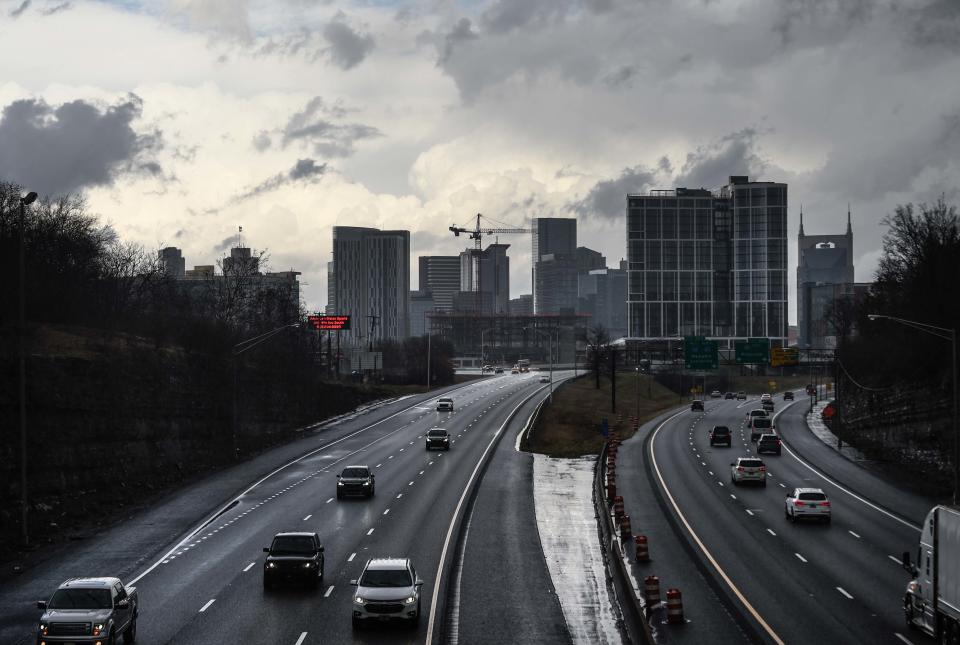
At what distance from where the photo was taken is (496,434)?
90.9 m

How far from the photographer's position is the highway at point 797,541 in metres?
28.1

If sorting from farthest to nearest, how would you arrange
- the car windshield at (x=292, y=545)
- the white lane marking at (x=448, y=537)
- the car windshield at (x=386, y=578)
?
1. the car windshield at (x=292, y=545)
2. the white lane marking at (x=448, y=537)
3. the car windshield at (x=386, y=578)

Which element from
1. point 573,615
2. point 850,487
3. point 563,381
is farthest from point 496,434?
point 563,381

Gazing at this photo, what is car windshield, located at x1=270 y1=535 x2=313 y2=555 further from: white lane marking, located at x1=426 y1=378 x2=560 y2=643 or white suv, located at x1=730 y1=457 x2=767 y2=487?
white suv, located at x1=730 y1=457 x2=767 y2=487

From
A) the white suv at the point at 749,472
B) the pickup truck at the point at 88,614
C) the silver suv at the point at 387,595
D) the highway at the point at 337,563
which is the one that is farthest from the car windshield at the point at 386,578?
the white suv at the point at 749,472

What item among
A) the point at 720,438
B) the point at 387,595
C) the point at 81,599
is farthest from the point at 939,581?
the point at 720,438

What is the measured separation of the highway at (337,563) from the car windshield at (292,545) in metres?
1.08

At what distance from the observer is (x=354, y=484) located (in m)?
53.6

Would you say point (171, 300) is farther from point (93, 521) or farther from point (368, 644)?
point (368, 644)

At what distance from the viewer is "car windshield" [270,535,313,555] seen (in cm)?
3225

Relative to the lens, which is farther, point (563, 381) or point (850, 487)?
point (563, 381)

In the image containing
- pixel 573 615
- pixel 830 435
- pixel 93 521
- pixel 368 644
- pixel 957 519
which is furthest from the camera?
pixel 830 435

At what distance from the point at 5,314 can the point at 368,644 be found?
4237 cm

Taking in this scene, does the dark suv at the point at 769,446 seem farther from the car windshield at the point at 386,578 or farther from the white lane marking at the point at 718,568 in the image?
the car windshield at the point at 386,578
